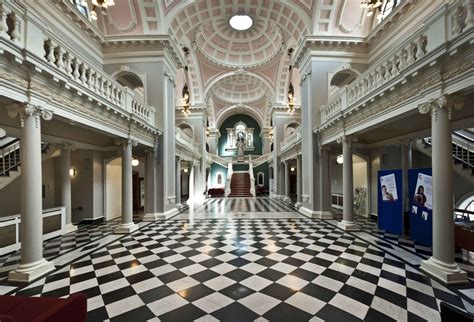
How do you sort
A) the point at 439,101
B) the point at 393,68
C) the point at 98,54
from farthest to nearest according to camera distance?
the point at 98,54
the point at 393,68
the point at 439,101

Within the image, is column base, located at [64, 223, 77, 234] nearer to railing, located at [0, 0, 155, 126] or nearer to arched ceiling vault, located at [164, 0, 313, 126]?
railing, located at [0, 0, 155, 126]

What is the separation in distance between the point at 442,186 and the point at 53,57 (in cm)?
877

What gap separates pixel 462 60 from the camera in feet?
12.4

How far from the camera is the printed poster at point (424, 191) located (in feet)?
18.7

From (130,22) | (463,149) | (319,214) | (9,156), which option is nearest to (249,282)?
(319,214)

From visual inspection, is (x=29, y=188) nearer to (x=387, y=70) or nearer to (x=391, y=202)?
(x=387, y=70)

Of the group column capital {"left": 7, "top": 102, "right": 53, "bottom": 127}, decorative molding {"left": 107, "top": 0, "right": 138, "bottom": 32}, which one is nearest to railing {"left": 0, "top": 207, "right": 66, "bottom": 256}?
column capital {"left": 7, "top": 102, "right": 53, "bottom": 127}

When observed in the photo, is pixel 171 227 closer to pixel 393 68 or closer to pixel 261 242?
pixel 261 242

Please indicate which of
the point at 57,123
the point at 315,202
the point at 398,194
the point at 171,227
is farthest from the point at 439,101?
the point at 57,123

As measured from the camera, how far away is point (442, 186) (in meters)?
4.30

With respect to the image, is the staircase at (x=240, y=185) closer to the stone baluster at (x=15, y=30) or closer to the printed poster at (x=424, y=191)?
the printed poster at (x=424, y=191)

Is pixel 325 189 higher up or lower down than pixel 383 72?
lower down

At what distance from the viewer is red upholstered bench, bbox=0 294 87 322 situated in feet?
6.41

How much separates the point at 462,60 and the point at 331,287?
476 centimetres
